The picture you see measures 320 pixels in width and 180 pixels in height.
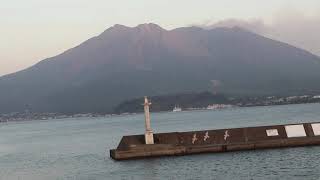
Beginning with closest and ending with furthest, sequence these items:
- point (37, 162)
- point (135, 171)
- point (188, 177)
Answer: point (188, 177) < point (135, 171) < point (37, 162)

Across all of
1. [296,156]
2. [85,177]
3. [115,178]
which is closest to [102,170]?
[85,177]

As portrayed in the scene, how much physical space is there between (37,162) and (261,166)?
26265 mm

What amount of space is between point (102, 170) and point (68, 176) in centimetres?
253

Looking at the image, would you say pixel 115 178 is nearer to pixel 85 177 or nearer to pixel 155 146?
pixel 85 177

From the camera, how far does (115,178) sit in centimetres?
4172

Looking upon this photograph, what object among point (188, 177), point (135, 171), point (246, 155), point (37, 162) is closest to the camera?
point (188, 177)

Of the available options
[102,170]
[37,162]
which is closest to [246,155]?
[102,170]

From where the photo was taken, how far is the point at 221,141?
49531 millimetres

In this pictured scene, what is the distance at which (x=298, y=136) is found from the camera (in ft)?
163

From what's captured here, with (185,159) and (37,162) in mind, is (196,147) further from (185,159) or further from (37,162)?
(37,162)

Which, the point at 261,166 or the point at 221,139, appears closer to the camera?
the point at 261,166

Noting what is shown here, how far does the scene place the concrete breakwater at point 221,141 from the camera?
4844cm

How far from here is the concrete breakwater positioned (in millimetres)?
48438

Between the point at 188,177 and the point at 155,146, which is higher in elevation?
the point at 155,146
